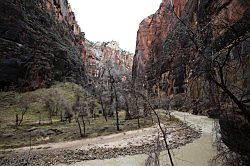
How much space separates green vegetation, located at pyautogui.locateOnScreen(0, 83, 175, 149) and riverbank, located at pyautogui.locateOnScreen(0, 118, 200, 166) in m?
2.56

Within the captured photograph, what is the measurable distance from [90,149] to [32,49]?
5721 cm

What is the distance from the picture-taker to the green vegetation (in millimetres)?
47688

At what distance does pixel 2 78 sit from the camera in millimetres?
79750

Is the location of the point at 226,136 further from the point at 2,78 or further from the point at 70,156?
the point at 2,78

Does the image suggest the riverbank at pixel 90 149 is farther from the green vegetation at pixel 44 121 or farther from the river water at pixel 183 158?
the green vegetation at pixel 44 121

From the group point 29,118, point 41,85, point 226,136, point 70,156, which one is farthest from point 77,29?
point 226,136

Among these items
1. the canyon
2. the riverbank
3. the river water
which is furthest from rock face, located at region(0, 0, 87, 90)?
the river water

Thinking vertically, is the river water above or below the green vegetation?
below

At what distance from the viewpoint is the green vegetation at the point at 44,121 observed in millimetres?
47688

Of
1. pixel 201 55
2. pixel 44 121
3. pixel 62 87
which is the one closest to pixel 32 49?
pixel 62 87

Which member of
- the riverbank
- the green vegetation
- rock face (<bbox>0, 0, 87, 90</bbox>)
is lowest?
the riverbank

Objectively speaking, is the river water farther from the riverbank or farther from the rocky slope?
the rocky slope

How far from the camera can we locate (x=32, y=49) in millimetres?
87438

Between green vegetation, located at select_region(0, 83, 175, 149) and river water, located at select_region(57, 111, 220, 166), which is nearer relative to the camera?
river water, located at select_region(57, 111, 220, 166)
